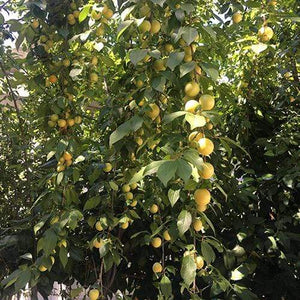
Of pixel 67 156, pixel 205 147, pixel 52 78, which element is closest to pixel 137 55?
pixel 205 147

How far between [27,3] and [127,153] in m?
0.62

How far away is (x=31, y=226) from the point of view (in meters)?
1.66

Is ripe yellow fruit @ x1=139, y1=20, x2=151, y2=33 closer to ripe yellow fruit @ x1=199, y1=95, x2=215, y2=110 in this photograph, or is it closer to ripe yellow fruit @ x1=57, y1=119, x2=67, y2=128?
ripe yellow fruit @ x1=199, y1=95, x2=215, y2=110

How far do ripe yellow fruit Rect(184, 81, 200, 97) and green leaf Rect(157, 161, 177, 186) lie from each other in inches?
9.6

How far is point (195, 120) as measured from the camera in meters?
0.83

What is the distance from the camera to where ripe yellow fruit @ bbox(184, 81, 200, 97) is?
3.13ft

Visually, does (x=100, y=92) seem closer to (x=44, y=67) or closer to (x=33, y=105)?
(x=44, y=67)

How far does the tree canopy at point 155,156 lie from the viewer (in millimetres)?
994

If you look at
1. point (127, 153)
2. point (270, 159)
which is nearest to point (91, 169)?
point (127, 153)

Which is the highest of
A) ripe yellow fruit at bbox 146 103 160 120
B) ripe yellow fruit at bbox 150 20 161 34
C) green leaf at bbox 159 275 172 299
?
ripe yellow fruit at bbox 150 20 161 34

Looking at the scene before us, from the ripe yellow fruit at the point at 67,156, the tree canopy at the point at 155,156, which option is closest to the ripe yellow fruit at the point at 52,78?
the tree canopy at the point at 155,156

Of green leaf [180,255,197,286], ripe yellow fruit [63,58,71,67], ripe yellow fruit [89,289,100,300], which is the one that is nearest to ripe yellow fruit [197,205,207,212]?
green leaf [180,255,197,286]

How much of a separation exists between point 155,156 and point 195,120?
510mm

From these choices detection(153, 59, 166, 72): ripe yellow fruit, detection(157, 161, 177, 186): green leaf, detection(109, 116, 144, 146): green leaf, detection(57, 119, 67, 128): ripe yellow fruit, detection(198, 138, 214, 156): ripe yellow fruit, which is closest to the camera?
detection(157, 161, 177, 186): green leaf
